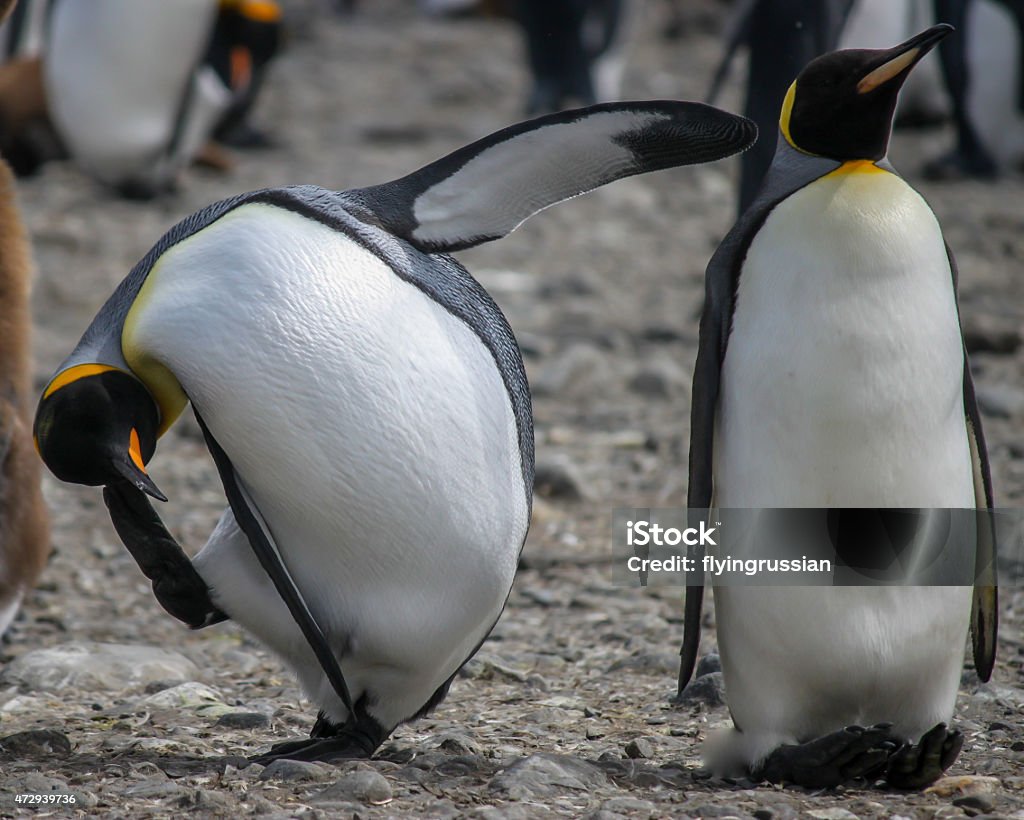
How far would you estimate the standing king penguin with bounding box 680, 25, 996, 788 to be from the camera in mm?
2377

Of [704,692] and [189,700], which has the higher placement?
[704,692]

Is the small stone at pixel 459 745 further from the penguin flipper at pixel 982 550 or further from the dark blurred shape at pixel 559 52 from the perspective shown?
the dark blurred shape at pixel 559 52

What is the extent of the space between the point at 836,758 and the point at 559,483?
2.32 m

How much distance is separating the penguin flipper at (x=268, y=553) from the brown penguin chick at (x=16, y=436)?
0.85 metres

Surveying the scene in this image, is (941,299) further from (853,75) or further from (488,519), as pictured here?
(488,519)


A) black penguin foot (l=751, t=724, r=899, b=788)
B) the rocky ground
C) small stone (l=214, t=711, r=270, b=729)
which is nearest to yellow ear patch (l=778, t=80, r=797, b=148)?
black penguin foot (l=751, t=724, r=899, b=788)

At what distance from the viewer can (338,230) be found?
246 centimetres

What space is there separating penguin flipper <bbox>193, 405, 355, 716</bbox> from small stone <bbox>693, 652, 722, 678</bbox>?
0.96 meters

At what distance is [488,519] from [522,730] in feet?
1.71

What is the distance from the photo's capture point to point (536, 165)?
2.55m

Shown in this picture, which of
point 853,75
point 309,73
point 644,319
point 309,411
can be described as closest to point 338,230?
point 309,411

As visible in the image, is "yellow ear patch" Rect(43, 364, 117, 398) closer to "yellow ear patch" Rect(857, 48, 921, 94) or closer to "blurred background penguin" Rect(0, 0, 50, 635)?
"blurred background penguin" Rect(0, 0, 50, 635)

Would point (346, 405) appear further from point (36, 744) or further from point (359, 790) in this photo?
point (36, 744)

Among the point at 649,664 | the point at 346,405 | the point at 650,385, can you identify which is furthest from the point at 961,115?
the point at 346,405
